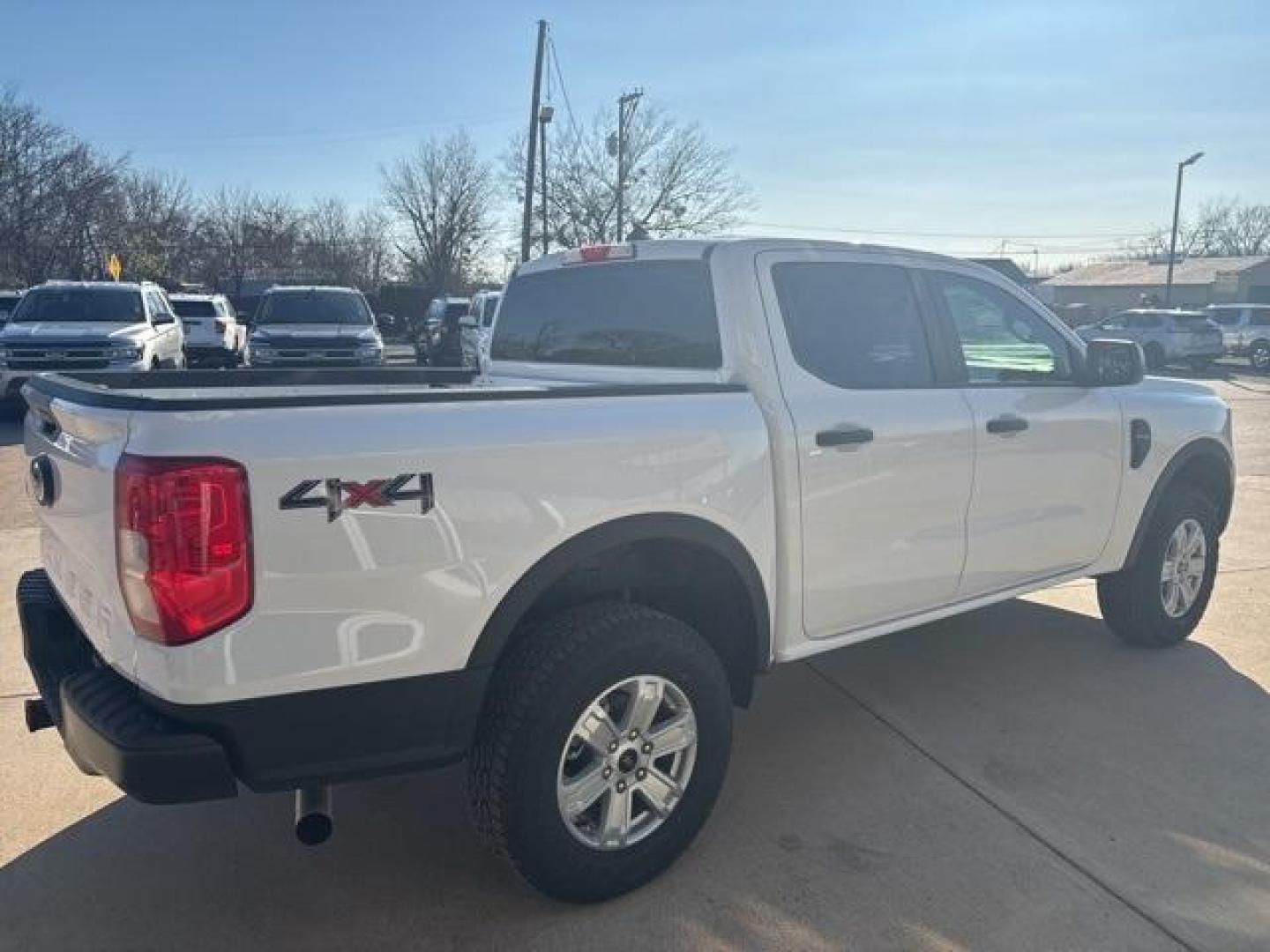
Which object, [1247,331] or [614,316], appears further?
[1247,331]

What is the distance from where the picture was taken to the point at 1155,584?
4.86 metres

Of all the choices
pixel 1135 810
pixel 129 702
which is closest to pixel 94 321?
pixel 129 702

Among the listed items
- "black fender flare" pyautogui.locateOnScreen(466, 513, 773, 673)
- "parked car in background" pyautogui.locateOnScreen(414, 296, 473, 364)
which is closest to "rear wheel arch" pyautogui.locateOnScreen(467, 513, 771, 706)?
"black fender flare" pyautogui.locateOnScreen(466, 513, 773, 673)

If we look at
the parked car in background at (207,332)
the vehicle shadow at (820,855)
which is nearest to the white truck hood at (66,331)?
the parked car in background at (207,332)

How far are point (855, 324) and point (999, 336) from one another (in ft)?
3.03

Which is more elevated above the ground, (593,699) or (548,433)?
(548,433)

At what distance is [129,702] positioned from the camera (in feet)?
7.71

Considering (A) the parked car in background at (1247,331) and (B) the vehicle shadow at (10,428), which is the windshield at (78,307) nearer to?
(B) the vehicle shadow at (10,428)

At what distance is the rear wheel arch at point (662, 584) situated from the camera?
8.54ft

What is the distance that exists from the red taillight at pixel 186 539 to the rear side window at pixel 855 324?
76.0 inches

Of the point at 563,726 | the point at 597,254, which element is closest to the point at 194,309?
the point at 597,254

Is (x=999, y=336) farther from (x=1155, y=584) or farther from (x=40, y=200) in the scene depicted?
(x=40, y=200)

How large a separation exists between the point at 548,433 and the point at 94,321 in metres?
13.4

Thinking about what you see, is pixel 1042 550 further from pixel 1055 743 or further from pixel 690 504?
pixel 690 504
